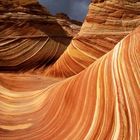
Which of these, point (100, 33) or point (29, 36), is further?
point (29, 36)

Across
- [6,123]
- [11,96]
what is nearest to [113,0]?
[11,96]

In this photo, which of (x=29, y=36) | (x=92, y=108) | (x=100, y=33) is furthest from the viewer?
(x=29, y=36)

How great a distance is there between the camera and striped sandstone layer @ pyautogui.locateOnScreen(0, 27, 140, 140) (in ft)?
6.83

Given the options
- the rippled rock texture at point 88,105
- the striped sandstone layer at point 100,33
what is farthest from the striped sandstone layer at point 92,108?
the striped sandstone layer at point 100,33

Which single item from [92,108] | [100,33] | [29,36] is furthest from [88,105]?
[29,36]

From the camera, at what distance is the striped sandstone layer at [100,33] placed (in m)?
4.63

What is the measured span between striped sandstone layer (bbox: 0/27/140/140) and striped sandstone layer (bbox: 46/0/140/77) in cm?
169

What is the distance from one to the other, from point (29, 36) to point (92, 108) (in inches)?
154

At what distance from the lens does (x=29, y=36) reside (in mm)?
6141

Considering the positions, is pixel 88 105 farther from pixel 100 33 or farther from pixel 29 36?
pixel 29 36

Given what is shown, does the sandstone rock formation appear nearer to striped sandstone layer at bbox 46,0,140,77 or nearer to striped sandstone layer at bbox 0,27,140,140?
striped sandstone layer at bbox 46,0,140,77

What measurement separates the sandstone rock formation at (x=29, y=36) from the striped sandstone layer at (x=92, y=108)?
2849 mm

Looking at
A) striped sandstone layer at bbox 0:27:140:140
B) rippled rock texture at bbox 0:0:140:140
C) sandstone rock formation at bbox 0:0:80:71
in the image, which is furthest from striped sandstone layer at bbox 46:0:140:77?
striped sandstone layer at bbox 0:27:140:140

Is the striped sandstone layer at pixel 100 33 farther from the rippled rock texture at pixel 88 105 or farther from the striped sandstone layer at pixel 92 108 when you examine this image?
the striped sandstone layer at pixel 92 108
